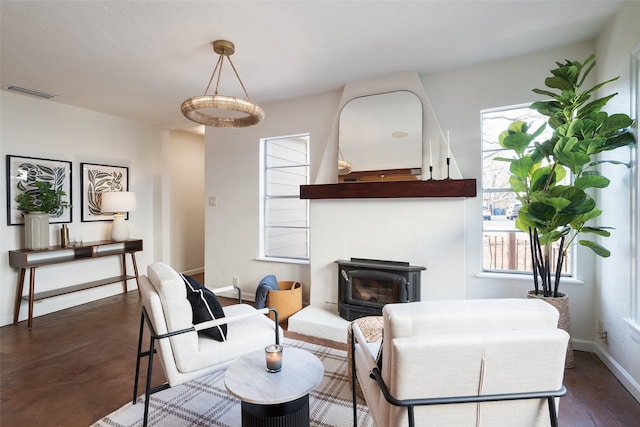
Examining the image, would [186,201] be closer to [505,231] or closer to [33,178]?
[33,178]

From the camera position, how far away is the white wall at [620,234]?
2.12m

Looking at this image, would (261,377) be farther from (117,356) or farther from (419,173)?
(419,173)

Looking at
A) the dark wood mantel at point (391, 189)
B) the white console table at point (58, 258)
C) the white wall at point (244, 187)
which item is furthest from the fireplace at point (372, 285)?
the white console table at point (58, 258)

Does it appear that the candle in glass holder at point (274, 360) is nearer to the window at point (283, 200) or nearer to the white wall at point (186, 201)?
the window at point (283, 200)

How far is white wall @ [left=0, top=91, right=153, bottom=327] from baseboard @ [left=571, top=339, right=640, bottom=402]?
5455mm

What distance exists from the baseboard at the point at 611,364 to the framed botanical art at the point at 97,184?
5.55 metres

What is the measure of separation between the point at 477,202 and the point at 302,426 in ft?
8.22

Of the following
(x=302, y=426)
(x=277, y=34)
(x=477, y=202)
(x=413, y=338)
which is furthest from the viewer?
(x=477, y=202)

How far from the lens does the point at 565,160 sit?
2.22m

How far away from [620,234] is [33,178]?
5.66 meters

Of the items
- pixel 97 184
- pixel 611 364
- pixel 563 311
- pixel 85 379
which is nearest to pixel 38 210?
pixel 97 184

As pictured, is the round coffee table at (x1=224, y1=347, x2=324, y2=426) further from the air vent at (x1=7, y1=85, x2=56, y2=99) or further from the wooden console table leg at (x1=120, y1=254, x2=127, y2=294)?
the air vent at (x1=7, y1=85, x2=56, y2=99)

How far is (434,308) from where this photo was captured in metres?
1.24

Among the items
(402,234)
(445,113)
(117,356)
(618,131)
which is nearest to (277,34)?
(445,113)
